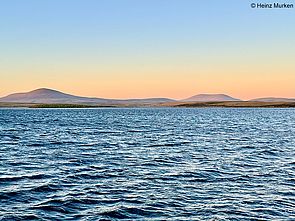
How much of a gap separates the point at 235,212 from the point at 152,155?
17963 millimetres

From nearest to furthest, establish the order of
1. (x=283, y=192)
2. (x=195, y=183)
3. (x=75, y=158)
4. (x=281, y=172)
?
(x=283, y=192), (x=195, y=183), (x=281, y=172), (x=75, y=158)

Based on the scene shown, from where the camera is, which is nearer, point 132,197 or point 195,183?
point 132,197

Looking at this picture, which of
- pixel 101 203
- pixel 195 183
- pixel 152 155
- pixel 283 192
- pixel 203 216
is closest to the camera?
pixel 203 216

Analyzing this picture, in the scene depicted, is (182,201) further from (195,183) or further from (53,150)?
(53,150)

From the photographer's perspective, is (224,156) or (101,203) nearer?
(101,203)

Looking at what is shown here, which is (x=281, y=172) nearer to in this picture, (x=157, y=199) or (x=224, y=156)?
(x=224, y=156)

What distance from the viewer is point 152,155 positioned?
34.5m

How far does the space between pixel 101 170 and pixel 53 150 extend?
42.3ft

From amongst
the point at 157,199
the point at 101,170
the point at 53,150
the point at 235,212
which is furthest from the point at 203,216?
the point at 53,150

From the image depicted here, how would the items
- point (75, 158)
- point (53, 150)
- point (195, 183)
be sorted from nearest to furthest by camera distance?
point (195, 183), point (75, 158), point (53, 150)

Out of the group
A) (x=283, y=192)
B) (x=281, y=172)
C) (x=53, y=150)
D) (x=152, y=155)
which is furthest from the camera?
(x=53, y=150)

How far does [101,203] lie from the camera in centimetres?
1812

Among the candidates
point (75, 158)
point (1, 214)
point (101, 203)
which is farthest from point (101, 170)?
point (1, 214)

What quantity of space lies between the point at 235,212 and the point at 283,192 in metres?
4.78
